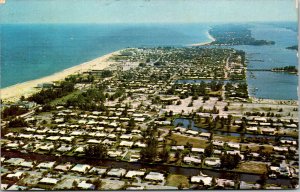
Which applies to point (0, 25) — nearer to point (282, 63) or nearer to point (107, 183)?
point (107, 183)

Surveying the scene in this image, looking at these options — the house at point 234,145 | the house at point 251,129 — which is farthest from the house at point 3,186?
the house at point 251,129

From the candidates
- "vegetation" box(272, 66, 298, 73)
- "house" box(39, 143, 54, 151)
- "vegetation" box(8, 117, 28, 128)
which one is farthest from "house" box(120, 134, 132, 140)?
"vegetation" box(272, 66, 298, 73)

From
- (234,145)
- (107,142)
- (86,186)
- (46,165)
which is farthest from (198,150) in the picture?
(46,165)

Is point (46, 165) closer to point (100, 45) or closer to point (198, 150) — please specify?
point (198, 150)

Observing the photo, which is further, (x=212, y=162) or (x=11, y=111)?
(x=11, y=111)

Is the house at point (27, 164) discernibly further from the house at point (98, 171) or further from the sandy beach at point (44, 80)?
the sandy beach at point (44, 80)
